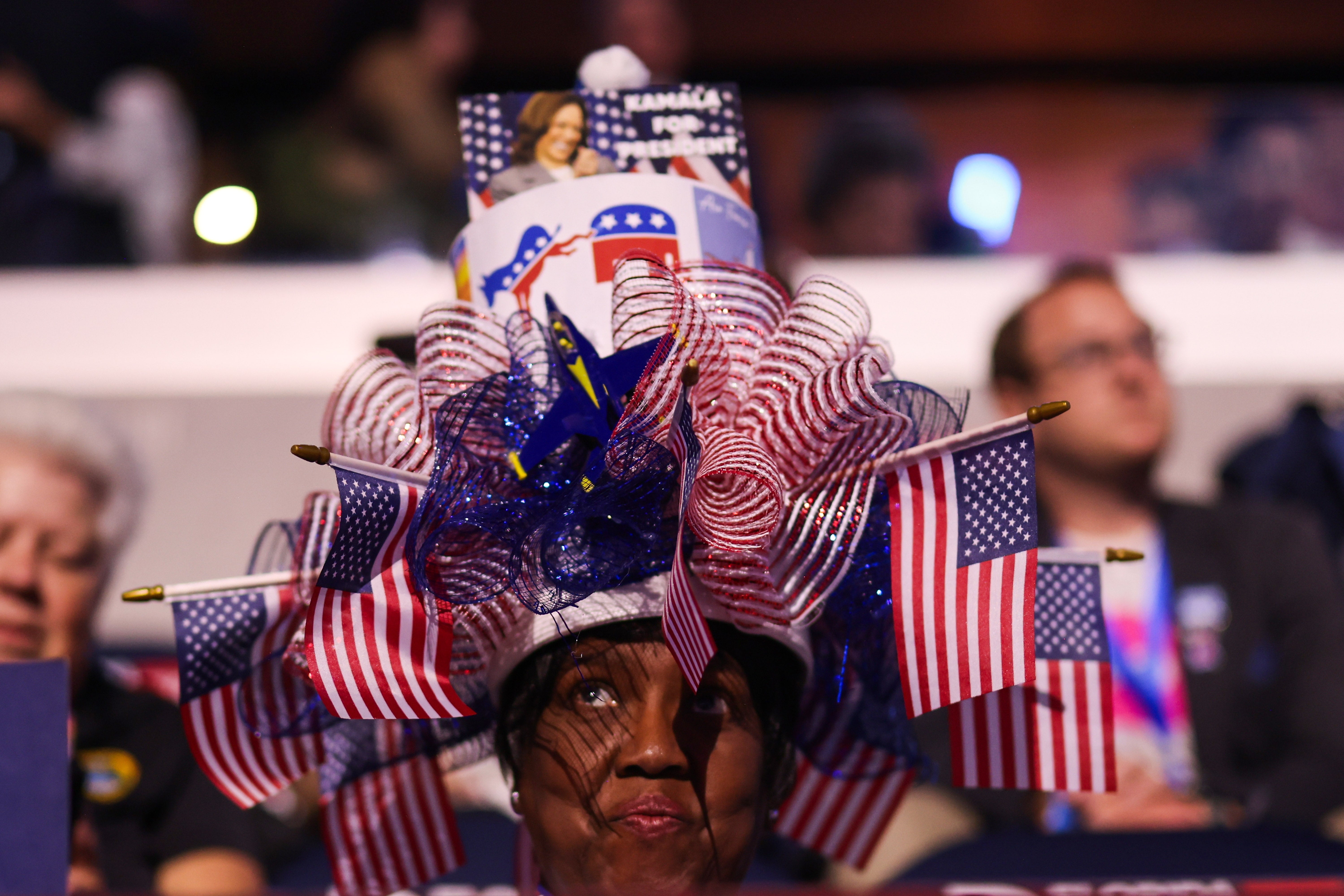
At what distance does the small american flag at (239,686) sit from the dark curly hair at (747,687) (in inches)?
12.8

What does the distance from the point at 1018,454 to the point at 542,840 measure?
74cm

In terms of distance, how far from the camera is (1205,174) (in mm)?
5113

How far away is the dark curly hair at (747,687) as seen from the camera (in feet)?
5.59

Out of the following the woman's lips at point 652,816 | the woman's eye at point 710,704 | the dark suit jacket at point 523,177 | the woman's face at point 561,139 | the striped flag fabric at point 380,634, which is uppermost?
the woman's face at point 561,139

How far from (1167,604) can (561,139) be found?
2.01m

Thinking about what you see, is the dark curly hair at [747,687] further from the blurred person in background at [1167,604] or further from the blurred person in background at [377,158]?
the blurred person in background at [377,158]

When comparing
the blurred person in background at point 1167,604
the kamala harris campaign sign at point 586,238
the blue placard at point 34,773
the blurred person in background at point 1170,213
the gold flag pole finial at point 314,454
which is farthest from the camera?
the blurred person in background at point 1170,213

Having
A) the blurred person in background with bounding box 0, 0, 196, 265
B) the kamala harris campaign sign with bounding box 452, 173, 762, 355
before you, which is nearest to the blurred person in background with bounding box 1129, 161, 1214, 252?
the blurred person in background with bounding box 0, 0, 196, 265

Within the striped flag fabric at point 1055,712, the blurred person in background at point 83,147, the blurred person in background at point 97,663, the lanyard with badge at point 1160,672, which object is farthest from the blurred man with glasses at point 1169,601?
the blurred person in background at point 83,147

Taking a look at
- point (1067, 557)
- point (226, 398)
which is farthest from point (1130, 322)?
point (226, 398)

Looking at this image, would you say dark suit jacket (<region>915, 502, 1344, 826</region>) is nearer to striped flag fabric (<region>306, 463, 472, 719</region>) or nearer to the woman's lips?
the woman's lips

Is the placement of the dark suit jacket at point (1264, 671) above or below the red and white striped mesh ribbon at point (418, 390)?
below

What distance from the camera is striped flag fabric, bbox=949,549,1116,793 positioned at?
6.49ft

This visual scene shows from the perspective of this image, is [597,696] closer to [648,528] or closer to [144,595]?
[648,528]
